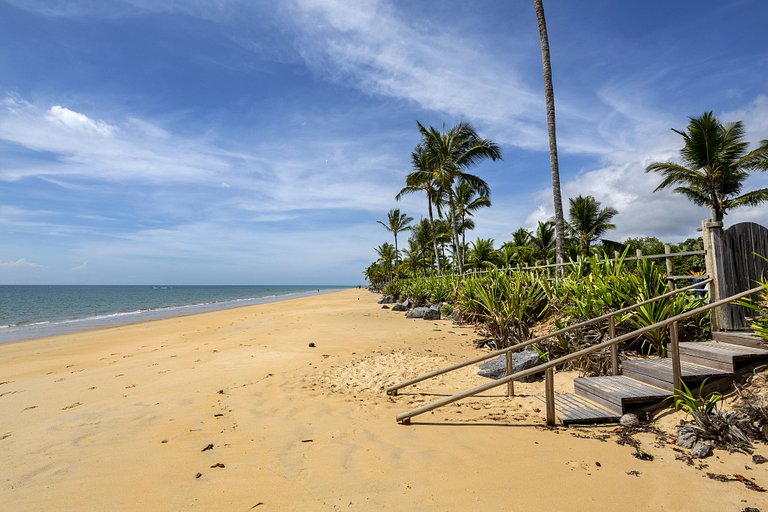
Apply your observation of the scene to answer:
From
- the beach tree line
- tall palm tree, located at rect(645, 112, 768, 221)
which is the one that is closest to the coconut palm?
the beach tree line

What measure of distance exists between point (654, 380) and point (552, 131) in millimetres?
9067

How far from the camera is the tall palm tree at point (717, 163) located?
18.7m

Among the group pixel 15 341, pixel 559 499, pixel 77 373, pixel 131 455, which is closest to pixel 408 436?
pixel 559 499

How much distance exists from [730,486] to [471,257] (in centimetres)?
2852

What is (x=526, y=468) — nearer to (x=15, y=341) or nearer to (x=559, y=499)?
(x=559, y=499)

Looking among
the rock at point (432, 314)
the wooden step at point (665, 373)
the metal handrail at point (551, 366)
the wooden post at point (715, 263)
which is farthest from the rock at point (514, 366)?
the rock at point (432, 314)

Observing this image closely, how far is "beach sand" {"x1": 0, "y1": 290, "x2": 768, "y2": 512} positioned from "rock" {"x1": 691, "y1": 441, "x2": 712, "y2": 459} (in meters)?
0.07

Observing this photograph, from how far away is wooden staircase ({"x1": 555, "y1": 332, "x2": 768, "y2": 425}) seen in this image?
418 centimetres

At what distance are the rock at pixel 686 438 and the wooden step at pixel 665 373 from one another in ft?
2.23

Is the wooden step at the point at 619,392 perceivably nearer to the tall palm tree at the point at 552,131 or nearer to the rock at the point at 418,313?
the tall palm tree at the point at 552,131

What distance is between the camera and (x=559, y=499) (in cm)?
283

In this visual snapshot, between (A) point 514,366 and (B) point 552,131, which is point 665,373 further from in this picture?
(B) point 552,131

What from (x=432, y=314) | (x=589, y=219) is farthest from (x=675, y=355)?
(x=589, y=219)

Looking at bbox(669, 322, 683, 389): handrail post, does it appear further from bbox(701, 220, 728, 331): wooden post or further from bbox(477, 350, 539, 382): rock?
bbox(477, 350, 539, 382): rock
